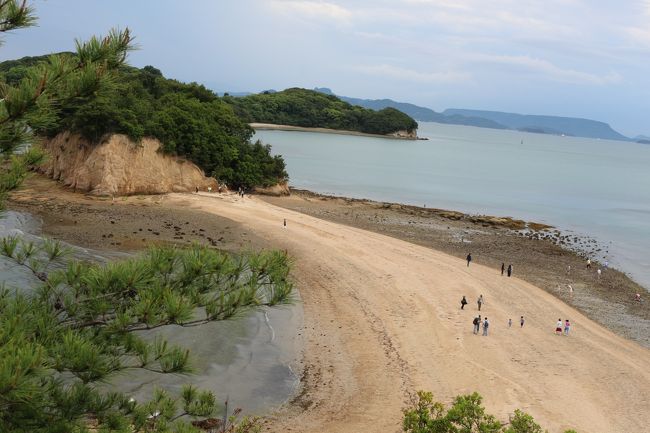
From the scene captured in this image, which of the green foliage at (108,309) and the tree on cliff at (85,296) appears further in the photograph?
the green foliage at (108,309)

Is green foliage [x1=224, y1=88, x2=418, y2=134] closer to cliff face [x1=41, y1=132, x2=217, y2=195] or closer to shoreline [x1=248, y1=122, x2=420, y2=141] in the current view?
shoreline [x1=248, y1=122, x2=420, y2=141]

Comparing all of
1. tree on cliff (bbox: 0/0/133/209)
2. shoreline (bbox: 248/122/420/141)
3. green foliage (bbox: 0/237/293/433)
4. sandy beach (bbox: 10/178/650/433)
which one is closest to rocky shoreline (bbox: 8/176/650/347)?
sandy beach (bbox: 10/178/650/433)

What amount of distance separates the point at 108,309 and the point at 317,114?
147 meters

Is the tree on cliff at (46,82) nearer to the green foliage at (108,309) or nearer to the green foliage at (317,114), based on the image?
the green foliage at (108,309)

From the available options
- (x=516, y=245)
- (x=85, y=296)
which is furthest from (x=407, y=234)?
(x=85, y=296)

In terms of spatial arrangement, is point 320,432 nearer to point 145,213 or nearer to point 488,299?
point 488,299

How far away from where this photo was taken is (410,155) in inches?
4134

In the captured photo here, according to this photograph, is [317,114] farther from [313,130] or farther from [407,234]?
[407,234]

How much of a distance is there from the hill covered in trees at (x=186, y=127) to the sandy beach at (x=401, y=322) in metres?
5.15

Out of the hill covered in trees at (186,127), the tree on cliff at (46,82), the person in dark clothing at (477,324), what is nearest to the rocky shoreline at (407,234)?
the hill covered in trees at (186,127)

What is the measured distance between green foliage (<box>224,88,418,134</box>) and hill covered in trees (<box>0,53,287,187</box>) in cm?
9530

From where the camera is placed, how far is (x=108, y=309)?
17.0ft

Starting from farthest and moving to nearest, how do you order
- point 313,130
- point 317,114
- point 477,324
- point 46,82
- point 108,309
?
point 317,114
point 313,130
point 477,324
point 108,309
point 46,82

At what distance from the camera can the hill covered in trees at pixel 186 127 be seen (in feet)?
121
